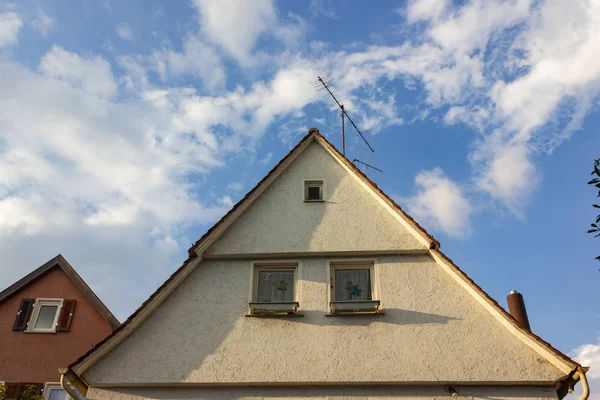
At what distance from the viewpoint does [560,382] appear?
8.71m

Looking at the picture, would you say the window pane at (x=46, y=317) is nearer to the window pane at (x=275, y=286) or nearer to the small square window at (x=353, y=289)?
the window pane at (x=275, y=286)

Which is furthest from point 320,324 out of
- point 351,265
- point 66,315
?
point 66,315

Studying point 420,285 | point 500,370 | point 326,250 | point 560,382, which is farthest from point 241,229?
point 560,382

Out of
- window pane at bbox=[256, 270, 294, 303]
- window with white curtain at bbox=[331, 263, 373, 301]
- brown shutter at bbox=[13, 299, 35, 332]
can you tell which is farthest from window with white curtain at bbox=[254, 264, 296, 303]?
brown shutter at bbox=[13, 299, 35, 332]

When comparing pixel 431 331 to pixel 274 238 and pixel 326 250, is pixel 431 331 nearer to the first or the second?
pixel 326 250

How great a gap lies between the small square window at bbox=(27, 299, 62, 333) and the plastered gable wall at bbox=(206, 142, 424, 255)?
580 cm

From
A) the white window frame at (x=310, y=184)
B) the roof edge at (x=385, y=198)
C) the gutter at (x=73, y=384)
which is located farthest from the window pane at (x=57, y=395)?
the roof edge at (x=385, y=198)

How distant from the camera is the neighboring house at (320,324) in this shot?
895 cm

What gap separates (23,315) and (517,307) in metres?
13.2

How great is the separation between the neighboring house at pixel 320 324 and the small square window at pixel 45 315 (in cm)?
488

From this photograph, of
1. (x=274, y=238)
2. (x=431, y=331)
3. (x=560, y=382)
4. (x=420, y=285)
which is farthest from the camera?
(x=274, y=238)

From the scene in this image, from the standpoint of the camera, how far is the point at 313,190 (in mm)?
11953

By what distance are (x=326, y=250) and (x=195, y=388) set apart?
3.87 metres

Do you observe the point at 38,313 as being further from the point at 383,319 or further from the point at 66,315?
the point at 383,319
